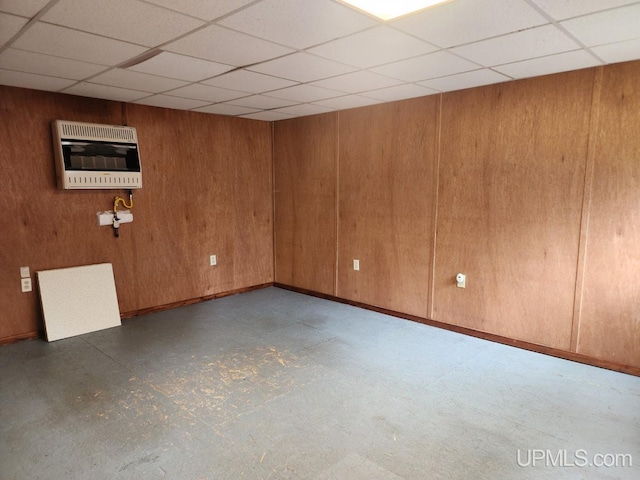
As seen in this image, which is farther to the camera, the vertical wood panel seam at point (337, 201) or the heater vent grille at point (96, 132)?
the vertical wood panel seam at point (337, 201)

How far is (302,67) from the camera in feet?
9.45

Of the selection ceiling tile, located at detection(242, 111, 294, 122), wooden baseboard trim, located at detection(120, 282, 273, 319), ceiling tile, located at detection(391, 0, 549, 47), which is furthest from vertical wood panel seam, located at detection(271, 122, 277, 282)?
ceiling tile, located at detection(391, 0, 549, 47)

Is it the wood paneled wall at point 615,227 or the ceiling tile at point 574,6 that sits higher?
the ceiling tile at point 574,6

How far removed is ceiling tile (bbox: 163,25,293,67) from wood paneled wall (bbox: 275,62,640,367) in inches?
75.5

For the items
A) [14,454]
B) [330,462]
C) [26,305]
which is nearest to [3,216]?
[26,305]

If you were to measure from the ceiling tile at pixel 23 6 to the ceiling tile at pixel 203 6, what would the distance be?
53 cm

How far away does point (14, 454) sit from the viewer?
2119mm

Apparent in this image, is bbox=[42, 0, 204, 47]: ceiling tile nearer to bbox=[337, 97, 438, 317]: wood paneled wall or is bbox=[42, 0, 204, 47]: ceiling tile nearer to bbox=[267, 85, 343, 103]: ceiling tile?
bbox=[267, 85, 343, 103]: ceiling tile

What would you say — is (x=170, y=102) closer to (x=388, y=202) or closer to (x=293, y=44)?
(x=293, y=44)

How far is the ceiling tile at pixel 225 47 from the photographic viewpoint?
228cm

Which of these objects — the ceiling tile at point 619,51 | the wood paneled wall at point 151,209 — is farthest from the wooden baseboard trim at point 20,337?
the ceiling tile at point 619,51

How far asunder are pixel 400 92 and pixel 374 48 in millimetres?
1288

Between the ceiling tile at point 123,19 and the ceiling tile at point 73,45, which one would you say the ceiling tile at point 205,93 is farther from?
the ceiling tile at point 123,19

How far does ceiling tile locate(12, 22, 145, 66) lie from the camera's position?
2211mm
